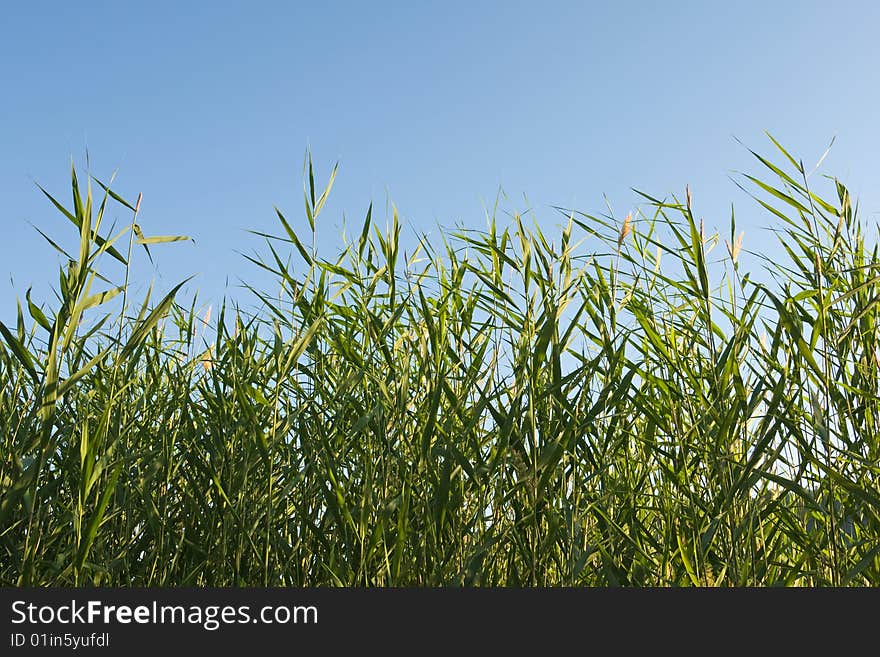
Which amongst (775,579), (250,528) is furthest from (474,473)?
(775,579)

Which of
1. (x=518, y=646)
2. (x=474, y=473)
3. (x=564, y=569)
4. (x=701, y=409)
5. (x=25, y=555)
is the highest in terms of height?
(x=701, y=409)

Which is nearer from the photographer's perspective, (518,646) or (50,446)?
(518,646)

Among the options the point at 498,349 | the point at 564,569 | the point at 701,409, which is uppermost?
the point at 498,349

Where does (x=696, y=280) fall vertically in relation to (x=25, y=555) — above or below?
above

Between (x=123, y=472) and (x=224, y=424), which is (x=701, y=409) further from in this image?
(x=123, y=472)

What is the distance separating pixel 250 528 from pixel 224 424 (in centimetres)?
31

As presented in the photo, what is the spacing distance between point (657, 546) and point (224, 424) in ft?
3.88

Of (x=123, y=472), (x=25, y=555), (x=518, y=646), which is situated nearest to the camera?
(x=518, y=646)

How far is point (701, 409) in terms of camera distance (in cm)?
191

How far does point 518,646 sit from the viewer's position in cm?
153

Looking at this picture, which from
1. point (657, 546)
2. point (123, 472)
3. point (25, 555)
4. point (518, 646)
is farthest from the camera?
point (123, 472)

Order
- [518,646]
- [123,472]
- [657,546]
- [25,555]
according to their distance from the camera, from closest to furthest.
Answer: [518,646], [25,555], [657,546], [123,472]

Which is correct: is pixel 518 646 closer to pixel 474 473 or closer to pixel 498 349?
pixel 474 473

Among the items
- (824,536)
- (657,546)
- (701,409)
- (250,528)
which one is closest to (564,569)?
(657,546)
